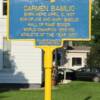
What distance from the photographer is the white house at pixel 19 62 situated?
31.5 m

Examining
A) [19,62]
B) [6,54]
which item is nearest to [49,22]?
[19,62]

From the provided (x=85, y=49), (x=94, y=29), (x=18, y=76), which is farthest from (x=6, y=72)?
(x=85, y=49)

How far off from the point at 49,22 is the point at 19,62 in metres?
17.8

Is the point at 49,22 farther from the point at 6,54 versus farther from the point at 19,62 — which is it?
the point at 6,54

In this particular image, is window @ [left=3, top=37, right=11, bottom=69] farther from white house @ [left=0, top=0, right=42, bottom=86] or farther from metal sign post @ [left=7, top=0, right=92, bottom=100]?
metal sign post @ [left=7, top=0, right=92, bottom=100]

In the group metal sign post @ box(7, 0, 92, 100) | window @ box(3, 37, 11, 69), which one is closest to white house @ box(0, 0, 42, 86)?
window @ box(3, 37, 11, 69)

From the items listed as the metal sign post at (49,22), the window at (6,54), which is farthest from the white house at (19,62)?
the metal sign post at (49,22)

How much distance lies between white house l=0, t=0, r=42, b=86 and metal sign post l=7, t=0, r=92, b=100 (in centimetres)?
1715

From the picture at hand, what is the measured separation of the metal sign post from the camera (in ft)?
45.9

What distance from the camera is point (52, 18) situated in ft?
46.1

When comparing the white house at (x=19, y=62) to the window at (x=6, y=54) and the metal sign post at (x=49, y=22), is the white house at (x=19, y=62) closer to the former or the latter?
the window at (x=6, y=54)

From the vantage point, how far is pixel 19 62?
31734 mm

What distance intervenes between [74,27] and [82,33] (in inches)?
9.8

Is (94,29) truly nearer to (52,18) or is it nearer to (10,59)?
(10,59)
